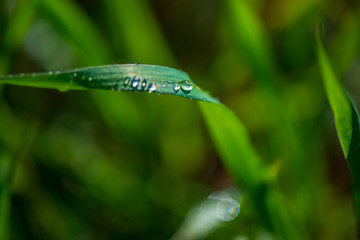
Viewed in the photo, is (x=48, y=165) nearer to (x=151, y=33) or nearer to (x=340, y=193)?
(x=151, y=33)

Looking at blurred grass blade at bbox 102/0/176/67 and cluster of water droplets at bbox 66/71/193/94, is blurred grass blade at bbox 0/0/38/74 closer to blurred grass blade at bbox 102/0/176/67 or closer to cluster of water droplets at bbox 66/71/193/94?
blurred grass blade at bbox 102/0/176/67

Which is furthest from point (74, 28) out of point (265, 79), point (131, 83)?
point (131, 83)

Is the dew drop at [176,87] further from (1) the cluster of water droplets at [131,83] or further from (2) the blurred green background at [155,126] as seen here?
(2) the blurred green background at [155,126]

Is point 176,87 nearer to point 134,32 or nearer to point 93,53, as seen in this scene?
point 93,53

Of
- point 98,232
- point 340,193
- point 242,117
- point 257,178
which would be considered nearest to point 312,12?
point 242,117

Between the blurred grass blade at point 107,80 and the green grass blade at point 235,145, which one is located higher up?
the blurred grass blade at point 107,80

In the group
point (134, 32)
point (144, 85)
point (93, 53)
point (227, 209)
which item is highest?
point (134, 32)

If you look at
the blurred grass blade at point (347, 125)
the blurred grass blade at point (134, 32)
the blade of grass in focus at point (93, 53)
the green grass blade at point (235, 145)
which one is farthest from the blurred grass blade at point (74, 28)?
the blurred grass blade at point (347, 125)

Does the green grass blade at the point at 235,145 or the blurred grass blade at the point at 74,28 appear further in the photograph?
the blurred grass blade at the point at 74,28
